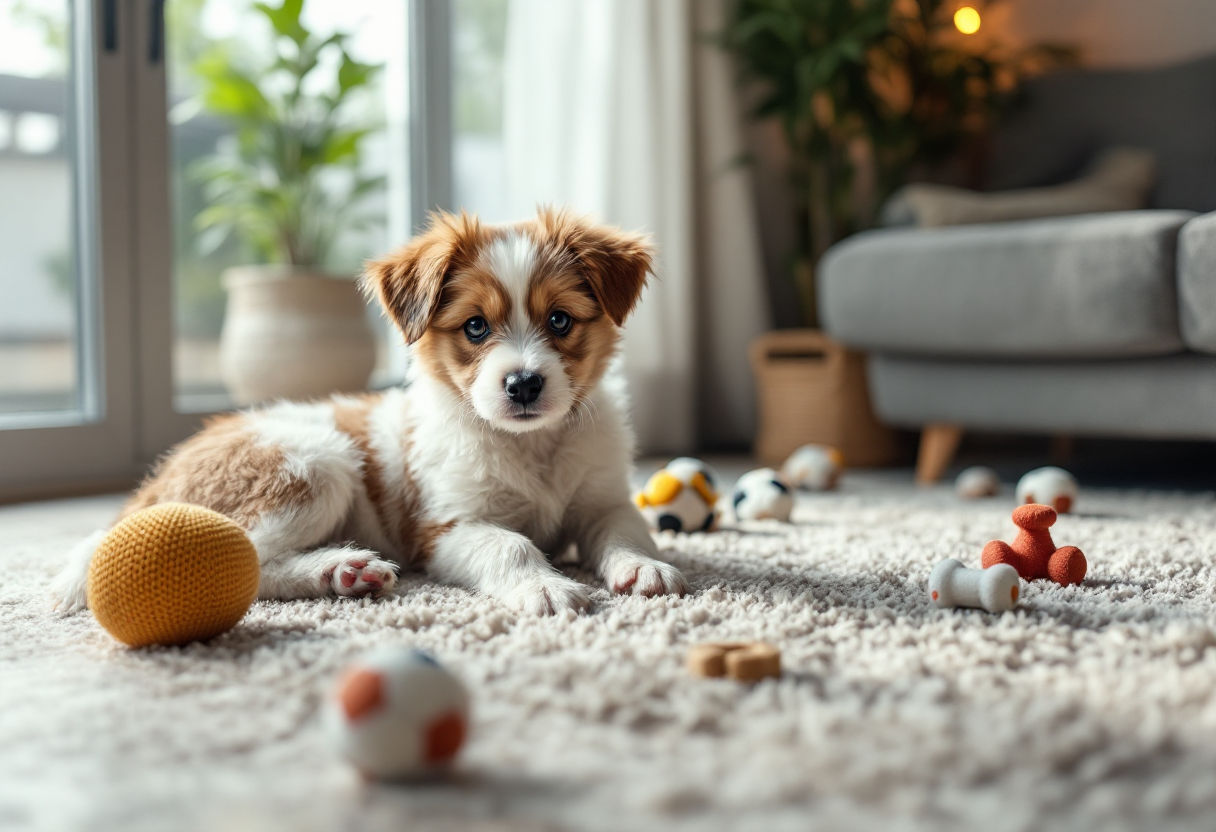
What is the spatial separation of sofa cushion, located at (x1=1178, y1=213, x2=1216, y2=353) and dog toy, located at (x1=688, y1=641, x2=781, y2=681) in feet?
5.96

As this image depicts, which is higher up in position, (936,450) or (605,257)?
(605,257)

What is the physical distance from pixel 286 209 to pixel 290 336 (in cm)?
49

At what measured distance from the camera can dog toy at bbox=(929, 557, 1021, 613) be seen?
145cm

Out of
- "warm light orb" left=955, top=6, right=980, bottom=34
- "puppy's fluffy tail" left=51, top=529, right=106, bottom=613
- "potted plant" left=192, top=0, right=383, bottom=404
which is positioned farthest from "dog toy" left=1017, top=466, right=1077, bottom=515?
"warm light orb" left=955, top=6, right=980, bottom=34

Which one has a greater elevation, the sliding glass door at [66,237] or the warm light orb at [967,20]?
the warm light orb at [967,20]

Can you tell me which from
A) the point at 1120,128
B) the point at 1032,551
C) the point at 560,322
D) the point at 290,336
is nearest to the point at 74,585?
the point at 560,322

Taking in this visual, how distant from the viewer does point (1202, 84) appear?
3713 mm

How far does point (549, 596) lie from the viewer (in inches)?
59.4

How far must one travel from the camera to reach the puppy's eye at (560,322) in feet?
5.90

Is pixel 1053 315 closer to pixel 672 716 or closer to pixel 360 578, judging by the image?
pixel 360 578

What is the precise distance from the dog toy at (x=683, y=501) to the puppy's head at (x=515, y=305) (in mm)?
450

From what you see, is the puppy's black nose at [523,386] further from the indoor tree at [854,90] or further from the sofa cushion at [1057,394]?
the indoor tree at [854,90]

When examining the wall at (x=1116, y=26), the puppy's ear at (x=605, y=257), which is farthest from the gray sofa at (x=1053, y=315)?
the puppy's ear at (x=605, y=257)

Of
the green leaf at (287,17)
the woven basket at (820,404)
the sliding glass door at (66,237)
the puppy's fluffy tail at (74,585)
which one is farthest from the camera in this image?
the woven basket at (820,404)
